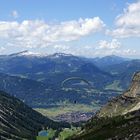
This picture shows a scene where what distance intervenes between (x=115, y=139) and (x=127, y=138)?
19790mm

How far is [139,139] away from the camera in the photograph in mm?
138875

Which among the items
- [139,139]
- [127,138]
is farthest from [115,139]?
[139,139]

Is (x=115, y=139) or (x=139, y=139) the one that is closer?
(x=139, y=139)

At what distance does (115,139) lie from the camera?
560 feet

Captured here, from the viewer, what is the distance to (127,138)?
5955 inches

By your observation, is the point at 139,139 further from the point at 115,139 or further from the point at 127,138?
the point at 115,139

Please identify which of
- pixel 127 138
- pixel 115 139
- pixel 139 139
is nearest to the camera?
pixel 139 139

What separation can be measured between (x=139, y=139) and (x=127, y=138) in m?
12.7

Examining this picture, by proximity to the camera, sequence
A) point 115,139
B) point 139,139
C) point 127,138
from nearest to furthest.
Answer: point 139,139 < point 127,138 < point 115,139

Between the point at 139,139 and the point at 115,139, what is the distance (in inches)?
1277

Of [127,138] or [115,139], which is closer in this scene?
[127,138]
